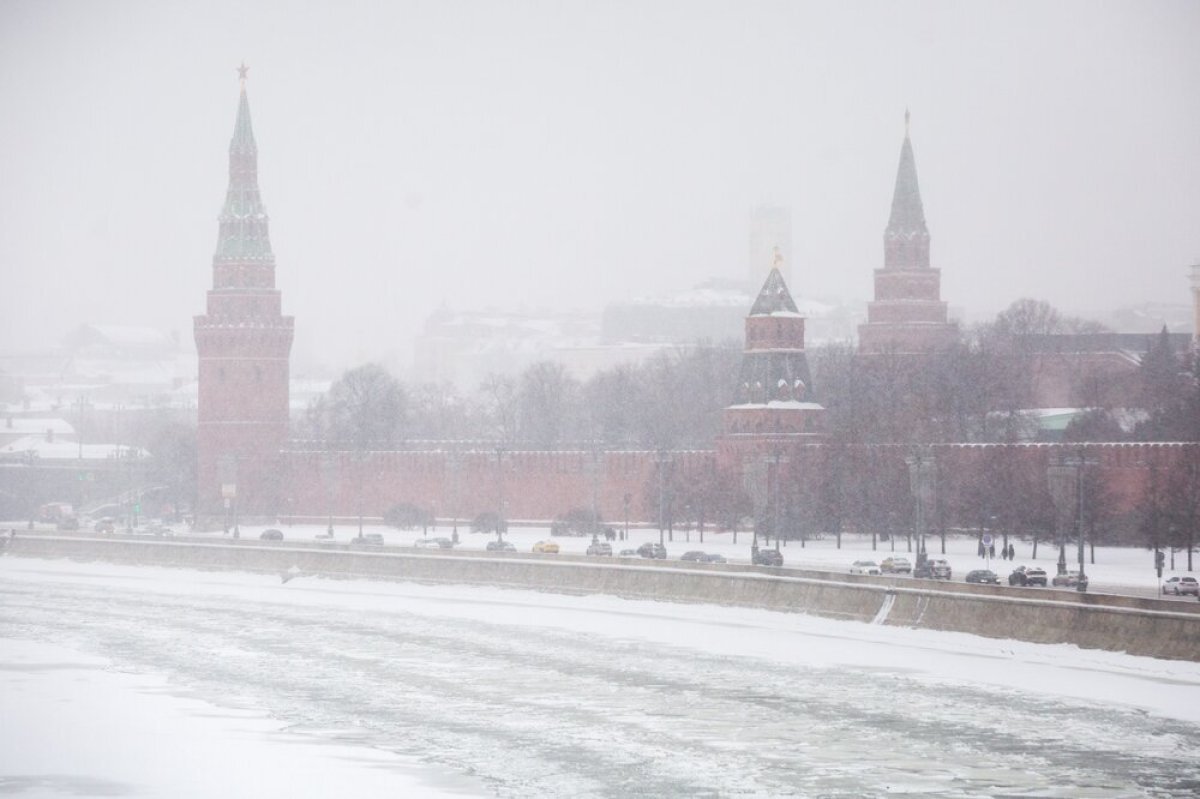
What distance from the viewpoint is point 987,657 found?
105 feet

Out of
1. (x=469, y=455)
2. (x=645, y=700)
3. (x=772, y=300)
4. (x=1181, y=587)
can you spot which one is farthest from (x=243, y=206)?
(x=645, y=700)

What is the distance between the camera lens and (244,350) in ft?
323

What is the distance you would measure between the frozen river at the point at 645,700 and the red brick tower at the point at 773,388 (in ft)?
144

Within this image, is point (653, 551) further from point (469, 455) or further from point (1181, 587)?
point (469, 455)

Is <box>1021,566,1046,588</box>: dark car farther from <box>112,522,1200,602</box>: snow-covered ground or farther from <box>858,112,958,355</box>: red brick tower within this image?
<box>858,112,958,355</box>: red brick tower

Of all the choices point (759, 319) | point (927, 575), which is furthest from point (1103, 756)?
point (759, 319)

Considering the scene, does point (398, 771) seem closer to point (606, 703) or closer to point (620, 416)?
point (606, 703)

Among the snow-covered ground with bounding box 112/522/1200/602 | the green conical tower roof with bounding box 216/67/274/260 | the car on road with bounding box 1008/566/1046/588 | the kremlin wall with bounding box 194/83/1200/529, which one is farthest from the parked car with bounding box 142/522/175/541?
the car on road with bounding box 1008/566/1046/588

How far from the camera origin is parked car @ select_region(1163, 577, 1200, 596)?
4862 centimetres

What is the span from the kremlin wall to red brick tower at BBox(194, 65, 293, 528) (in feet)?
0.22

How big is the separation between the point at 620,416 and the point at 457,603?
78.8 meters

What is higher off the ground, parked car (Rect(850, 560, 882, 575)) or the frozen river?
parked car (Rect(850, 560, 882, 575))

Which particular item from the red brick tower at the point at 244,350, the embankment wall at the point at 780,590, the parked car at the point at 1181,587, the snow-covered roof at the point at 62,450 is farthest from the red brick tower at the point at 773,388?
the snow-covered roof at the point at 62,450

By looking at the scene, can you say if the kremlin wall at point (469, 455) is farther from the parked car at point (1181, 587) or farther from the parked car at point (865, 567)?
the parked car at point (1181, 587)
